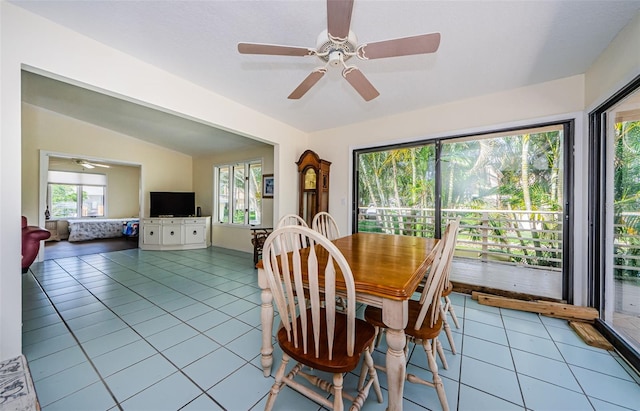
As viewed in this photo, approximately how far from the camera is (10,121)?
5.03 feet

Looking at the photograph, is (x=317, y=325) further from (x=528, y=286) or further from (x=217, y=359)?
(x=528, y=286)

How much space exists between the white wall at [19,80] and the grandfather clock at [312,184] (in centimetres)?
171

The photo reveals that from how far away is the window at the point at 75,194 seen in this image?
7207mm

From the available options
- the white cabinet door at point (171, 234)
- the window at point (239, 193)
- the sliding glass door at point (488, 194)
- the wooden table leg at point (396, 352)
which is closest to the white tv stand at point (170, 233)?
the white cabinet door at point (171, 234)

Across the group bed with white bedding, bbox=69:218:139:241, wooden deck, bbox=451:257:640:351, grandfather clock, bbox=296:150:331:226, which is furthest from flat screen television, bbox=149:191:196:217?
wooden deck, bbox=451:257:640:351

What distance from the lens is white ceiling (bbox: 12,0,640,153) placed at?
1.57 metres

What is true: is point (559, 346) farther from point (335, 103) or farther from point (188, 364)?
point (335, 103)

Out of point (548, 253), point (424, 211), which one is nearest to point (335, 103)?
point (424, 211)

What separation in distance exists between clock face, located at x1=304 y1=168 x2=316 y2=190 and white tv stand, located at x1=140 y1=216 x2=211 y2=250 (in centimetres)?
315

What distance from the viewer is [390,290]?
103cm

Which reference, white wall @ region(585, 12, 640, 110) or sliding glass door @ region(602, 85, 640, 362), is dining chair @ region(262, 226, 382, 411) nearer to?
sliding glass door @ region(602, 85, 640, 362)

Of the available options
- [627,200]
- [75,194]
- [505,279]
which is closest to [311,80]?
[627,200]

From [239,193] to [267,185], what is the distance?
3.42ft

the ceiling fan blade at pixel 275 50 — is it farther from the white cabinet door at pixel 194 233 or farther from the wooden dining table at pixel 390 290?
the white cabinet door at pixel 194 233
